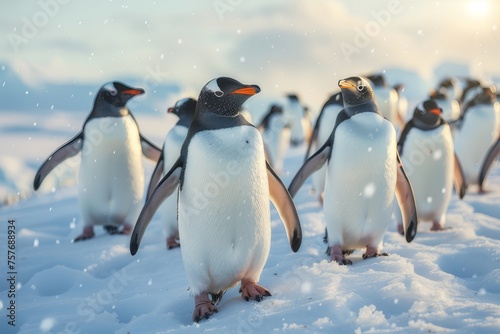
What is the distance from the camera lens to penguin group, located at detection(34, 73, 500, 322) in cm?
331

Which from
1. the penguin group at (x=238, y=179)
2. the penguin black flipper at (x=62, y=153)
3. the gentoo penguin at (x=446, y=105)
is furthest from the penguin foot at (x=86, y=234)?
the gentoo penguin at (x=446, y=105)

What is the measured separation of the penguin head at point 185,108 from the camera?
17.7ft

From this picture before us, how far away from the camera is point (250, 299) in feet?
11.2

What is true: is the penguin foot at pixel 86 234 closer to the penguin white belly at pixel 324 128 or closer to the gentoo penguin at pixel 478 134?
A: the penguin white belly at pixel 324 128

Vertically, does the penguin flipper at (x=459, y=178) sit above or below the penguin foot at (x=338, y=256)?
above

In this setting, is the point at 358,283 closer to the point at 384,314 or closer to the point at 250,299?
the point at 384,314

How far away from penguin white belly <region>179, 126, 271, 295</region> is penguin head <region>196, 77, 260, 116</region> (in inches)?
5.1

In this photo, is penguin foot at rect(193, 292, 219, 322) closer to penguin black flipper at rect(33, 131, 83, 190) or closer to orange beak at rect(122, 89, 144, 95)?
orange beak at rect(122, 89, 144, 95)

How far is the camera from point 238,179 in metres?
3.29

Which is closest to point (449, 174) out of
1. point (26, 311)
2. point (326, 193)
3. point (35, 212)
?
point (326, 193)

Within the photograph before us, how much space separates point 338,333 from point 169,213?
2.94m

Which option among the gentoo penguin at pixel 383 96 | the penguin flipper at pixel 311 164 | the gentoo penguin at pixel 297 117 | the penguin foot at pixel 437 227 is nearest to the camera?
the penguin flipper at pixel 311 164

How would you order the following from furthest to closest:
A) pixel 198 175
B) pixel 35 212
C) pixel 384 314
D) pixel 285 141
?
1. pixel 285 141
2. pixel 35 212
3. pixel 198 175
4. pixel 384 314

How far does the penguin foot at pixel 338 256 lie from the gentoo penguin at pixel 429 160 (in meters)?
1.64
